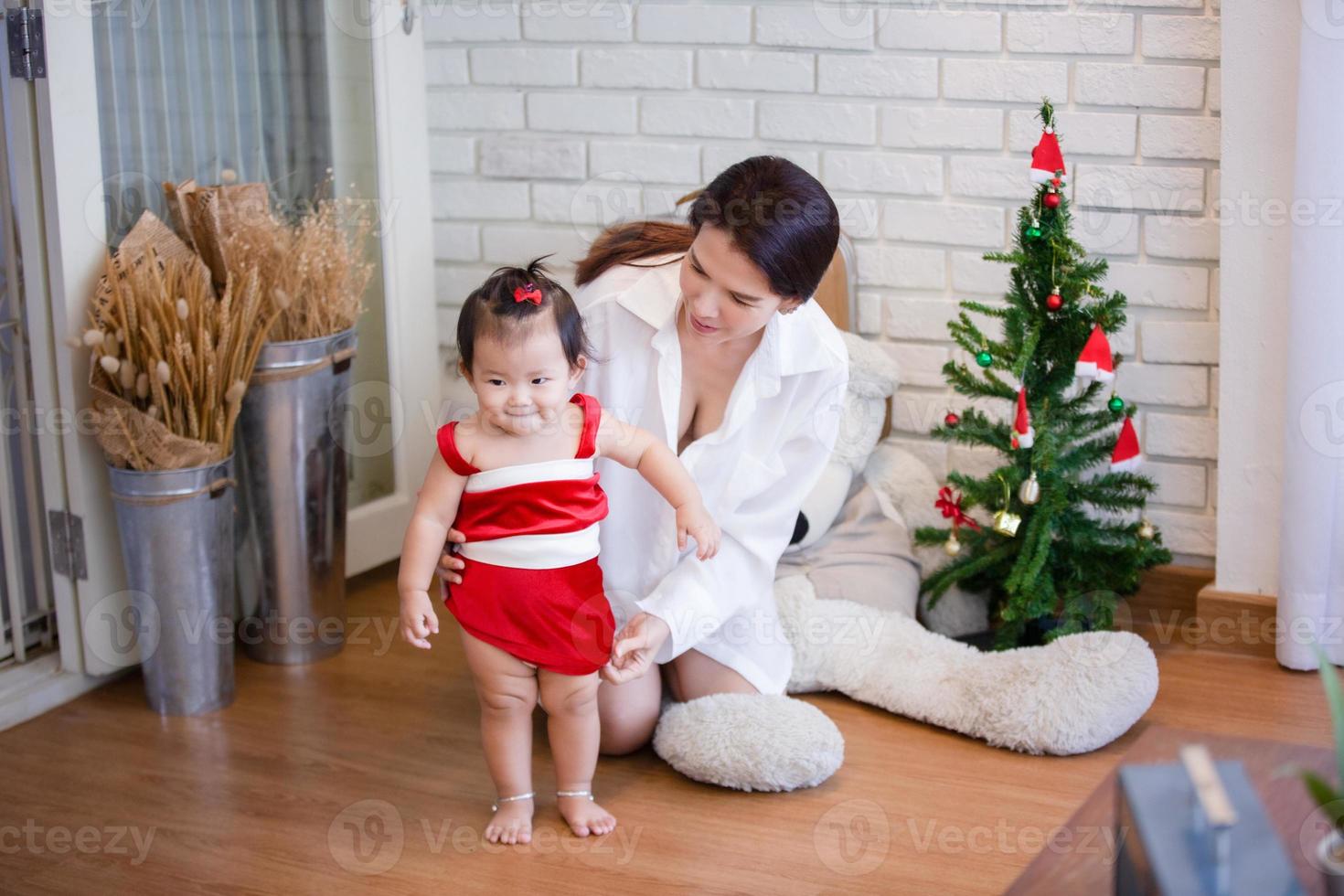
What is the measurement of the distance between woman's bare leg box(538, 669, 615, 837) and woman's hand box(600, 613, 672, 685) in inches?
1.6

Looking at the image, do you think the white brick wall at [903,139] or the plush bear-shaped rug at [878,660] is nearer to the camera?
the plush bear-shaped rug at [878,660]

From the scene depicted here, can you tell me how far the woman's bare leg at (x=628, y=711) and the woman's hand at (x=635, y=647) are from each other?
4.9 inches

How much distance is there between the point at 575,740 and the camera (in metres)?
1.88

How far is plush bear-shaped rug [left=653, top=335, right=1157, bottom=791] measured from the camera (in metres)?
1.97

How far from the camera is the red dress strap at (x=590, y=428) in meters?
1.78

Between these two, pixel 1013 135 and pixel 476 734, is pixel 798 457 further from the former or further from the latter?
pixel 1013 135

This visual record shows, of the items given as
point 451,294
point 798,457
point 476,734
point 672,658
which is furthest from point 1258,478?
point 451,294

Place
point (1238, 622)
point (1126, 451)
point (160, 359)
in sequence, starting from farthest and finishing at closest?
point (1238, 622) < point (1126, 451) < point (160, 359)

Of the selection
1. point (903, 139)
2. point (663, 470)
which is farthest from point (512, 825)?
point (903, 139)

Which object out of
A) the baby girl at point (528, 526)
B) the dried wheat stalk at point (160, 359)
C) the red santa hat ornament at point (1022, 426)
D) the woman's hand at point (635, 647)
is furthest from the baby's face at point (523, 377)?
the red santa hat ornament at point (1022, 426)

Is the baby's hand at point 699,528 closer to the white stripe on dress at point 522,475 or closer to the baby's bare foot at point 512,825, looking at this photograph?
the white stripe on dress at point 522,475

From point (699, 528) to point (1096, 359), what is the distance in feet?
2.67

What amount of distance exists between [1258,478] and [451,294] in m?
1.62

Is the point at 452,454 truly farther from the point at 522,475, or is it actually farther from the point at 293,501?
the point at 293,501
